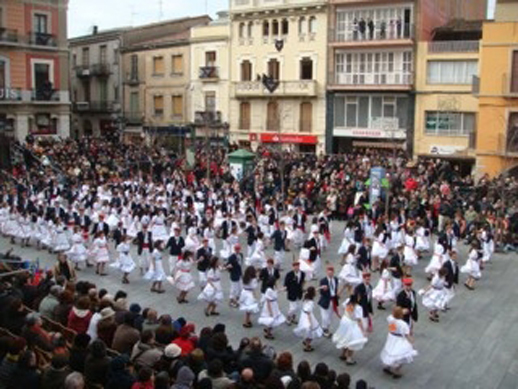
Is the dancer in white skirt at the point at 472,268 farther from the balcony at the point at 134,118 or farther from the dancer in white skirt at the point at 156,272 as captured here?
the balcony at the point at 134,118

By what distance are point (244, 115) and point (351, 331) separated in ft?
109

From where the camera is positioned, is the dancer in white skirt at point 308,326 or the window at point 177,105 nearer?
the dancer in white skirt at point 308,326

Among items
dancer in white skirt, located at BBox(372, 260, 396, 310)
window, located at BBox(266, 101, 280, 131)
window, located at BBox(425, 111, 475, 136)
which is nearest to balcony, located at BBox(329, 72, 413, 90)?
window, located at BBox(425, 111, 475, 136)

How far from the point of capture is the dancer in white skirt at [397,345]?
11469 mm

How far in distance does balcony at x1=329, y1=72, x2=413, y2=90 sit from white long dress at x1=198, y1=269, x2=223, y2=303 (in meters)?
25.0

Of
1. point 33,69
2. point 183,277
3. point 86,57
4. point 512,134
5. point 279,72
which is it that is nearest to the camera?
point 183,277

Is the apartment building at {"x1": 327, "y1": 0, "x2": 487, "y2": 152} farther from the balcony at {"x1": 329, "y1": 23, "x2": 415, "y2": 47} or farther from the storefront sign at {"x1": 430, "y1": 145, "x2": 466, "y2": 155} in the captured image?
the storefront sign at {"x1": 430, "y1": 145, "x2": 466, "y2": 155}

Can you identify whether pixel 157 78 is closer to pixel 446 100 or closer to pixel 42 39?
pixel 42 39

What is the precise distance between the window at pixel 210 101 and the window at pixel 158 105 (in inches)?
189

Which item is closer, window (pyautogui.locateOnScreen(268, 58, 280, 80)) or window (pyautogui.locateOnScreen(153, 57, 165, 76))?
window (pyautogui.locateOnScreen(268, 58, 280, 80))

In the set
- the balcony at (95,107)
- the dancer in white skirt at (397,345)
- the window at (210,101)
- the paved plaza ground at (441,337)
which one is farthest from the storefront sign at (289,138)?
the dancer in white skirt at (397,345)

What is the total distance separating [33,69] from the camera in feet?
140

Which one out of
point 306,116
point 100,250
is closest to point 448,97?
point 306,116

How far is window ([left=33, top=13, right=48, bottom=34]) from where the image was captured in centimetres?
4250
